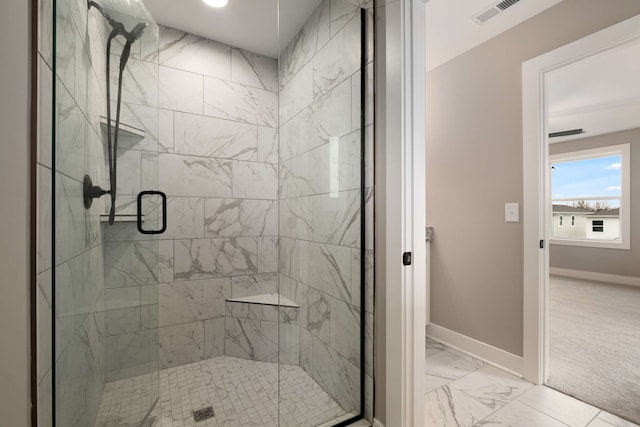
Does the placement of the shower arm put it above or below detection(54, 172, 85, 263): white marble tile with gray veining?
above

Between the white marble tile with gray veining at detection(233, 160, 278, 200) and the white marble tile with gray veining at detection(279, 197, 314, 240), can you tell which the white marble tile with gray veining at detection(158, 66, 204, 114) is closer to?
the white marble tile with gray veining at detection(233, 160, 278, 200)

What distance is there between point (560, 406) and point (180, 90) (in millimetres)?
3240

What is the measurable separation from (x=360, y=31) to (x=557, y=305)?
3959mm

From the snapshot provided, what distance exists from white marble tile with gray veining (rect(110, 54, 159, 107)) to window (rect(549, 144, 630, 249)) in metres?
6.59

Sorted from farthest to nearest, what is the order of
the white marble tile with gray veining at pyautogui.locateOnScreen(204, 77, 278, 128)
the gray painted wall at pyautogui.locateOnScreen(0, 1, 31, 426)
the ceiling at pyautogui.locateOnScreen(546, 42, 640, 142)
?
the ceiling at pyautogui.locateOnScreen(546, 42, 640, 142), the white marble tile with gray veining at pyautogui.locateOnScreen(204, 77, 278, 128), the gray painted wall at pyautogui.locateOnScreen(0, 1, 31, 426)

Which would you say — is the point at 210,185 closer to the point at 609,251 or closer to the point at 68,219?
the point at 68,219

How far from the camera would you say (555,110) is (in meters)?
3.88

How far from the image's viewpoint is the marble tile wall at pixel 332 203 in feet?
4.78

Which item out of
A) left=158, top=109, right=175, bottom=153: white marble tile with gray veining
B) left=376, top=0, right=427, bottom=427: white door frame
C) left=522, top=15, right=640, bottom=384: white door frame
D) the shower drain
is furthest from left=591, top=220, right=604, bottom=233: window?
left=158, top=109, right=175, bottom=153: white marble tile with gray veining

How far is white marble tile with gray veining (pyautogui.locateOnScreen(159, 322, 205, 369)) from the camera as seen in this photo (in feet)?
6.71

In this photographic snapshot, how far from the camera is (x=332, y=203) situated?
5.16 ft

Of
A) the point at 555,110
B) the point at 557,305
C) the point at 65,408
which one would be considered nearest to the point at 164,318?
the point at 65,408

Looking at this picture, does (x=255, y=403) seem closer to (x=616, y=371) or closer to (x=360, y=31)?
(x=360, y=31)

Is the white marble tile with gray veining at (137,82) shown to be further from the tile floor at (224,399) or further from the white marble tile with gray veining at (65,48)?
the tile floor at (224,399)
